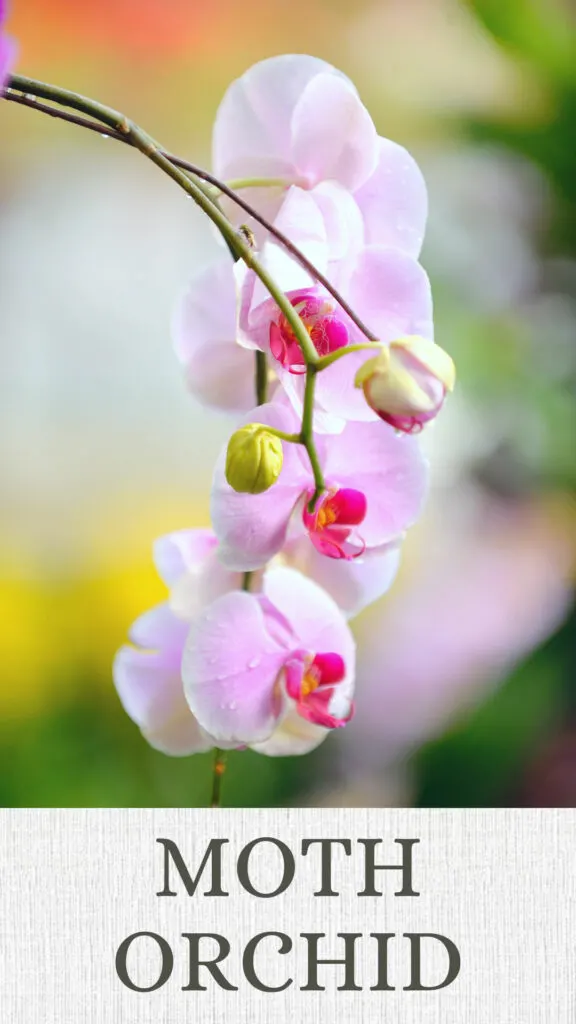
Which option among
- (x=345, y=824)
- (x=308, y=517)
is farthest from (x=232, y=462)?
(x=345, y=824)

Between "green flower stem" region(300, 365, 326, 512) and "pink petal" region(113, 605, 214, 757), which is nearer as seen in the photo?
"green flower stem" region(300, 365, 326, 512)

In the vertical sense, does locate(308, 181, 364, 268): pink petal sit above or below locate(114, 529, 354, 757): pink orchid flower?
above

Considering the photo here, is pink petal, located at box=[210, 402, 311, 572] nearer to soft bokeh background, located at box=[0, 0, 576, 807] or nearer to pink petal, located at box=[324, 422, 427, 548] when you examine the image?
pink petal, located at box=[324, 422, 427, 548]

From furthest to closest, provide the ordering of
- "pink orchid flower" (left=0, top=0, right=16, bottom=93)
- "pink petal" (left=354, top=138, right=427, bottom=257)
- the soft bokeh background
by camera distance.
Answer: the soft bokeh background, "pink petal" (left=354, top=138, right=427, bottom=257), "pink orchid flower" (left=0, top=0, right=16, bottom=93)

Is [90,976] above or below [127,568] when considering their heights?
below

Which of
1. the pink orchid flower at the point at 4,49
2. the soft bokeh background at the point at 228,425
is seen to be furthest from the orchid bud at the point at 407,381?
the soft bokeh background at the point at 228,425

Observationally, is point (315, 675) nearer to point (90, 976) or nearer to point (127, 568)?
point (90, 976)

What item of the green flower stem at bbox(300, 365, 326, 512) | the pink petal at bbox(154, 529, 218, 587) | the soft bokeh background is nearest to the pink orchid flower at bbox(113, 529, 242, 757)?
the pink petal at bbox(154, 529, 218, 587)

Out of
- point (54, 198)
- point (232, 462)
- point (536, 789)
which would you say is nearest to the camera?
point (232, 462)
